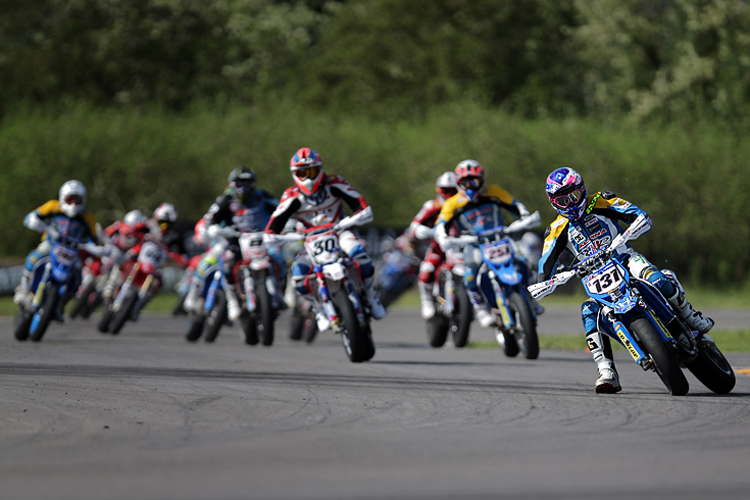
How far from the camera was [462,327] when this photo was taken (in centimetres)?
1526

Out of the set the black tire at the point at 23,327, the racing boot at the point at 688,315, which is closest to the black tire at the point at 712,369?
the racing boot at the point at 688,315

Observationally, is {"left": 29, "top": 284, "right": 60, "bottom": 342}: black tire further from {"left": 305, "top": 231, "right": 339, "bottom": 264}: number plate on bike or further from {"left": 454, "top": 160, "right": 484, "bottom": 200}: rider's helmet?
{"left": 454, "top": 160, "right": 484, "bottom": 200}: rider's helmet

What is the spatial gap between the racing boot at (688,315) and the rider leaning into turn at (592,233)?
42mm

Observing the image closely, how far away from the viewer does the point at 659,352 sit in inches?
334

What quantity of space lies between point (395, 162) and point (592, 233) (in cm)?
3071

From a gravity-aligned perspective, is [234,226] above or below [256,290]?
above

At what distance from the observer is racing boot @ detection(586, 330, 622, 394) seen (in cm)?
916

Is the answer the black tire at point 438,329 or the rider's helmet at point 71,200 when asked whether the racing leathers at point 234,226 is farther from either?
the black tire at point 438,329

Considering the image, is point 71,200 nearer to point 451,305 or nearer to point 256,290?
point 256,290

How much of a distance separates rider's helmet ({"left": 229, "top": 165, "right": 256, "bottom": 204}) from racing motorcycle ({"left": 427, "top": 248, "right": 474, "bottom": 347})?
2849mm

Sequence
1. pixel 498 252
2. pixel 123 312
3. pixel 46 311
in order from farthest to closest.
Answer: pixel 123 312 < pixel 46 311 < pixel 498 252

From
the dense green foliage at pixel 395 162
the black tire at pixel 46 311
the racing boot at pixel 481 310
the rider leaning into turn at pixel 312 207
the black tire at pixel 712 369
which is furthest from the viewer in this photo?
the dense green foliage at pixel 395 162

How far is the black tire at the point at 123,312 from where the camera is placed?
18188mm

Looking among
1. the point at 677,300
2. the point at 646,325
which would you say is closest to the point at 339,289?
the point at 677,300
